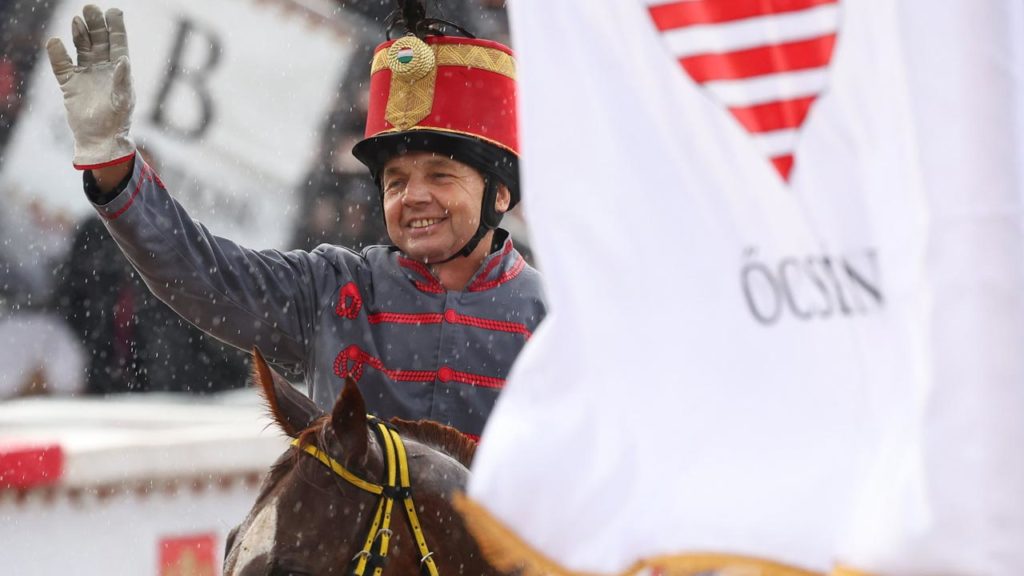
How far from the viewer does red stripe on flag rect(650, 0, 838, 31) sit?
2.30m

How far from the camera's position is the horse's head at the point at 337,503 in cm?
289

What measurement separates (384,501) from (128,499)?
426cm

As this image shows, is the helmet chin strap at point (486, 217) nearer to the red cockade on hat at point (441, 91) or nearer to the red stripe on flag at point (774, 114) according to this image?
the red cockade on hat at point (441, 91)

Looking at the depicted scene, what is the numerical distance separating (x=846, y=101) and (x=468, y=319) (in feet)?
6.04

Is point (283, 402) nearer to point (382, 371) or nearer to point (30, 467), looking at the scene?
point (382, 371)

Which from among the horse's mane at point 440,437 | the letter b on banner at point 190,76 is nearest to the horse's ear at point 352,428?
the horse's mane at point 440,437

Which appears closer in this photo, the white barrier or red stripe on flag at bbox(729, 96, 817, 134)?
red stripe on flag at bbox(729, 96, 817, 134)

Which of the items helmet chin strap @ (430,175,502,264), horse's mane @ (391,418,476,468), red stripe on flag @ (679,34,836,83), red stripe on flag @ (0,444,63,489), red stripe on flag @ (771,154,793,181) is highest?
red stripe on flag @ (679,34,836,83)

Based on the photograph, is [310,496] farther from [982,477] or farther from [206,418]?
[206,418]

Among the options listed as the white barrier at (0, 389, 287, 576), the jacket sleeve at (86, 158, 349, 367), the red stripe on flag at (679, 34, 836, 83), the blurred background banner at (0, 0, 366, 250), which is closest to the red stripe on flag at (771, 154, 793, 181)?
the red stripe on flag at (679, 34, 836, 83)

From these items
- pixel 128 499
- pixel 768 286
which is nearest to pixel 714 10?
pixel 768 286

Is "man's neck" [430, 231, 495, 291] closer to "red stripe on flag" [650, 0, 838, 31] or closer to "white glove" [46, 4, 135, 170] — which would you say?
"white glove" [46, 4, 135, 170]

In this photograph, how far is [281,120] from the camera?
813cm

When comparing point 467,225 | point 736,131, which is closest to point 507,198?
point 467,225
